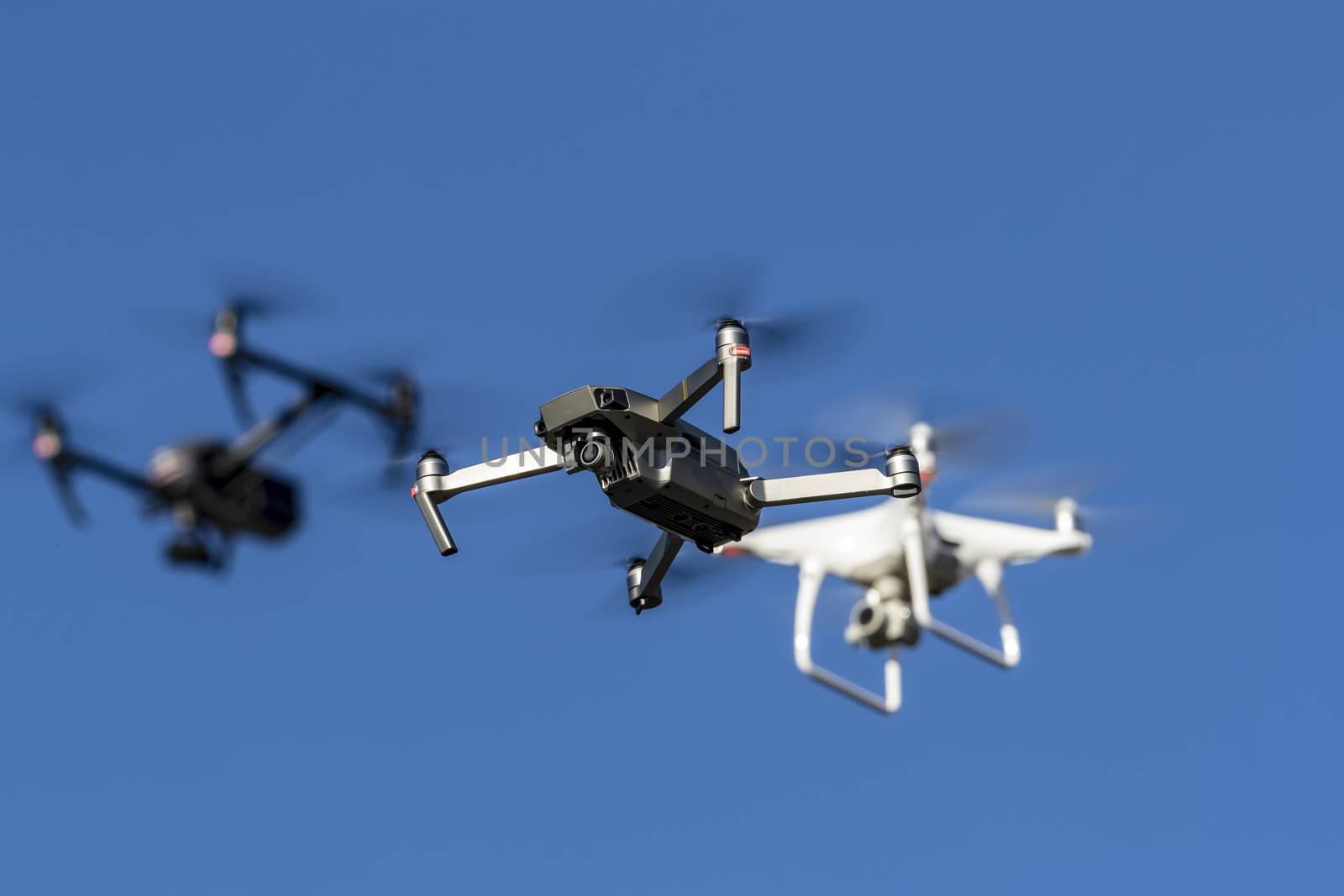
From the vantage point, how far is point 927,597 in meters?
38.6

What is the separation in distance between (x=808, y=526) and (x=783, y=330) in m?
19.3

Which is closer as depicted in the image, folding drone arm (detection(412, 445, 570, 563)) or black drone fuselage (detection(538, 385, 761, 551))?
black drone fuselage (detection(538, 385, 761, 551))

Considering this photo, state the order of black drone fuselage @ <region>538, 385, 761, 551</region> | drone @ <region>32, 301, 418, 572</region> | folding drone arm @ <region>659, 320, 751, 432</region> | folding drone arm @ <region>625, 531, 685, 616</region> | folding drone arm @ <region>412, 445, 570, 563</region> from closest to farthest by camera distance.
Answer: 1. folding drone arm @ <region>659, 320, 751, 432</region>
2. black drone fuselage @ <region>538, 385, 761, 551</region>
3. folding drone arm @ <region>412, 445, 570, 563</region>
4. folding drone arm @ <region>625, 531, 685, 616</region>
5. drone @ <region>32, 301, 418, 572</region>

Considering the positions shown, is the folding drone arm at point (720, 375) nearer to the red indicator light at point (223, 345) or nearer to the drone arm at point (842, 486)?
the drone arm at point (842, 486)

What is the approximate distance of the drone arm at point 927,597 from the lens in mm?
37375

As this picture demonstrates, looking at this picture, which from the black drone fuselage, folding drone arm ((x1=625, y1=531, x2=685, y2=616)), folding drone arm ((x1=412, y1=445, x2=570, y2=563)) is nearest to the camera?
the black drone fuselage

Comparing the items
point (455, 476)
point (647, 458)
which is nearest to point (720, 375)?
point (647, 458)

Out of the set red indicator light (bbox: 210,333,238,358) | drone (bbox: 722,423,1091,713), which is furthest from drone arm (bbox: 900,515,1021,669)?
red indicator light (bbox: 210,333,238,358)

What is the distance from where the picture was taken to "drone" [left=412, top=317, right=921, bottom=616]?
21359mm

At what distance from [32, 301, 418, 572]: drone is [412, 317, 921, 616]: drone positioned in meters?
11.2

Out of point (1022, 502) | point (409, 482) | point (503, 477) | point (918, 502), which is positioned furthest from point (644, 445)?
point (1022, 502)

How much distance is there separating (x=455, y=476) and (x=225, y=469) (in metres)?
14.6

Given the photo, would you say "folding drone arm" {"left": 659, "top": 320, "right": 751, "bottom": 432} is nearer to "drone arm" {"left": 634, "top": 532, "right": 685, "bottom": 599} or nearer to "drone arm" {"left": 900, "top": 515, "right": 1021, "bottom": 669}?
"drone arm" {"left": 634, "top": 532, "right": 685, "bottom": 599}

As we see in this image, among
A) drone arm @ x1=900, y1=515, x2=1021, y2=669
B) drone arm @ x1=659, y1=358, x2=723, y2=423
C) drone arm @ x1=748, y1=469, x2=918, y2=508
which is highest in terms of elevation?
drone arm @ x1=900, y1=515, x2=1021, y2=669
